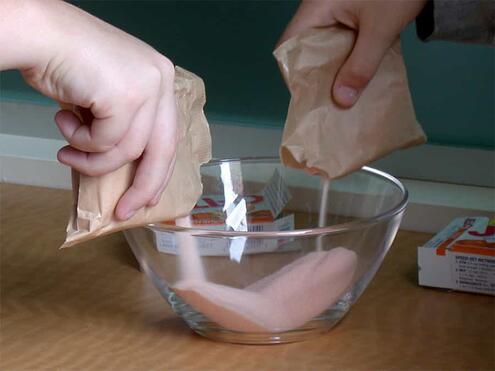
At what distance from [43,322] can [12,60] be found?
31 cm

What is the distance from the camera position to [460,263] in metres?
0.88

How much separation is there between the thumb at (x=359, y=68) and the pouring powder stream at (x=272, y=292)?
14 centimetres

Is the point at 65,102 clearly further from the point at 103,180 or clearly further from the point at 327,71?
the point at 327,71

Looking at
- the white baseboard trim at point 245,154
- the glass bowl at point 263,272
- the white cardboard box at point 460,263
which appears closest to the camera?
the glass bowl at point 263,272

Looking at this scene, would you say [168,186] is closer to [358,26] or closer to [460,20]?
[358,26]

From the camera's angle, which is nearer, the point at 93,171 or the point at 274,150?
the point at 93,171

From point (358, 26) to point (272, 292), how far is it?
254 mm

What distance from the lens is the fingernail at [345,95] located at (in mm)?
829

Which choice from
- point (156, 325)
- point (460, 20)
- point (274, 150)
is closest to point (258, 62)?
point (274, 150)

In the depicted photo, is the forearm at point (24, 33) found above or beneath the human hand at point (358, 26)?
above

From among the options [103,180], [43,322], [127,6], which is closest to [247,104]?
[127,6]

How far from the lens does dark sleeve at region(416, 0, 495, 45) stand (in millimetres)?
900

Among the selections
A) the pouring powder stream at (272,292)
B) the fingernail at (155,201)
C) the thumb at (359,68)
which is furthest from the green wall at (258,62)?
the fingernail at (155,201)

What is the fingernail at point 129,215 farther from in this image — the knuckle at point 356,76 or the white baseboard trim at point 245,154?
the white baseboard trim at point 245,154
